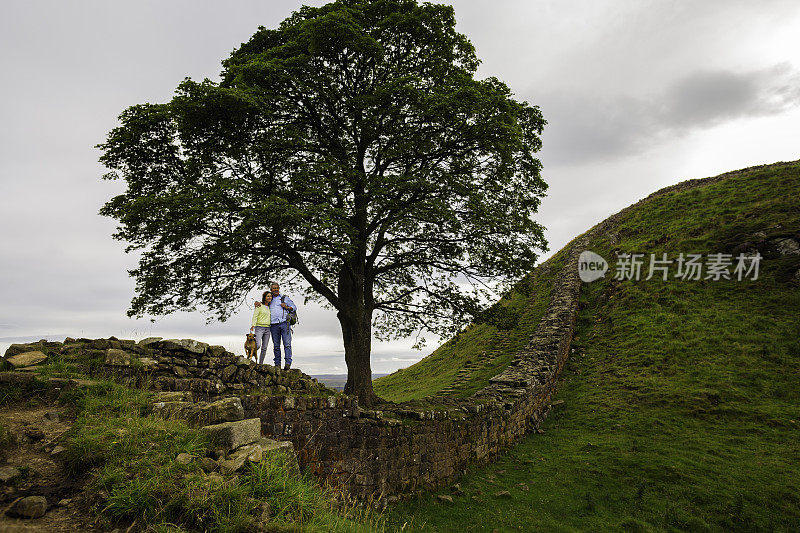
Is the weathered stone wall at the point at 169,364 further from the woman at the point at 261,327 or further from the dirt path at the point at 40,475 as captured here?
the woman at the point at 261,327

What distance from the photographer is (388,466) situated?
32.0ft

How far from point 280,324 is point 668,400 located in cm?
1580

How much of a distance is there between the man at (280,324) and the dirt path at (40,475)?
5892mm

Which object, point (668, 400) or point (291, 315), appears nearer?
point (291, 315)

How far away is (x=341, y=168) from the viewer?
12.4m

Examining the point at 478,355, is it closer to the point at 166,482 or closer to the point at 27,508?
the point at 166,482

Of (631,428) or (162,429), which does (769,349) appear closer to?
(631,428)

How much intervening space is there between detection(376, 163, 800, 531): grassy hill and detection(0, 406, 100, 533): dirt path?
5251 mm

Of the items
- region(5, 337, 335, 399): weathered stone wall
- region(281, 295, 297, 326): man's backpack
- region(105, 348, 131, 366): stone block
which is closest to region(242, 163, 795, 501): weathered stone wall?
region(5, 337, 335, 399): weathered stone wall

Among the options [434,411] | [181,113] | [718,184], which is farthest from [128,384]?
[718,184]

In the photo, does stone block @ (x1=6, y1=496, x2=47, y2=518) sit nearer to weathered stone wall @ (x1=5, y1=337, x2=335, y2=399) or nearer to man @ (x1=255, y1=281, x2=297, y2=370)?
weathered stone wall @ (x1=5, y1=337, x2=335, y2=399)

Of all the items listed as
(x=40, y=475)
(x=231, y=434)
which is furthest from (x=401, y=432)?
(x=40, y=475)

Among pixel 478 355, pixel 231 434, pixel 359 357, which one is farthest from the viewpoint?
pixel 478 355

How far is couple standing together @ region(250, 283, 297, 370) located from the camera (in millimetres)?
11078
